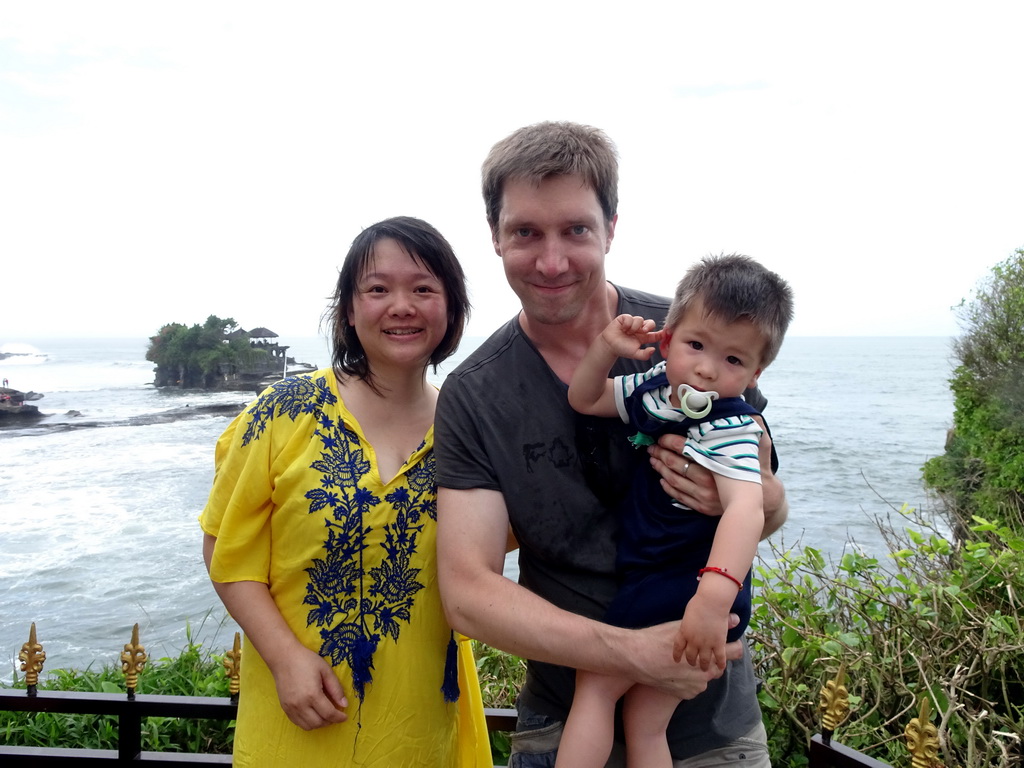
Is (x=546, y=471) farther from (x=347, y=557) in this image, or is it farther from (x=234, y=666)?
(x=234, y=666)

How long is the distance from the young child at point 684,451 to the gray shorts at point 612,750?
0.10 meters

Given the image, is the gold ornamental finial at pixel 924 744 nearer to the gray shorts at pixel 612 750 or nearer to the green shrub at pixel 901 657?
the gray shorts at pixel 612 750

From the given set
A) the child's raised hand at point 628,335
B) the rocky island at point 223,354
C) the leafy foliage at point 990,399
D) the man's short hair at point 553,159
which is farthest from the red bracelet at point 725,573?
the rocky island at point 223,354

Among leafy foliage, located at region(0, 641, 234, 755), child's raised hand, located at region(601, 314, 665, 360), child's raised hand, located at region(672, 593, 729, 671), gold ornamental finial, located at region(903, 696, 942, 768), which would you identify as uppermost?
child's raised hand, located at region(601, 314, 665, 360)

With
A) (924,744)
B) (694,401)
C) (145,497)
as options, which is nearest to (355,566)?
(694,401)

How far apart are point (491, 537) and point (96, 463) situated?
37.9m

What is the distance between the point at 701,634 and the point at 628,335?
0.74 m

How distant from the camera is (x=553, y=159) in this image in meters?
1.91

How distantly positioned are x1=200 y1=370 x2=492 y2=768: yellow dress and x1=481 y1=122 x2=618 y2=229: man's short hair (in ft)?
2.65

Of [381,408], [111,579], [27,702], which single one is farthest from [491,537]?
[111,579]

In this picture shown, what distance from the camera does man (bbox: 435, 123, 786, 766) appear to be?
6.01 feet

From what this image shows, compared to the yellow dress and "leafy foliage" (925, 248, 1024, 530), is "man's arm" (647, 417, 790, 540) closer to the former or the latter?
the yellow dress

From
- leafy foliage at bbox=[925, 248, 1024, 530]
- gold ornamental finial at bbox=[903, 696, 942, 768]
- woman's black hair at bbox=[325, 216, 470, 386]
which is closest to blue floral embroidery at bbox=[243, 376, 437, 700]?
woman's black hair at bbox=[325, 216, 470, 386]

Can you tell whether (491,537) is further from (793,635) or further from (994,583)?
(994,583)
